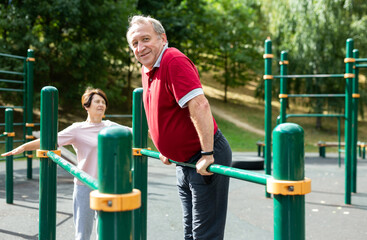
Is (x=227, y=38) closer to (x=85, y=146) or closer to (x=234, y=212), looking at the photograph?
(x=234, y=212)

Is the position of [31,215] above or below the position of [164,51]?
below

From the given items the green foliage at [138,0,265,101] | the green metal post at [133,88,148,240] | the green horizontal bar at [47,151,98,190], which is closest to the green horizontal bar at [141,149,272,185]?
the green horizontal bar at [47,151,98,190]

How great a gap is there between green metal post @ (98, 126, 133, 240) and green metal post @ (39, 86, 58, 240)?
1364 millimetres

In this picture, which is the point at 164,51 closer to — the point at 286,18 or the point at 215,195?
the point at 215,195

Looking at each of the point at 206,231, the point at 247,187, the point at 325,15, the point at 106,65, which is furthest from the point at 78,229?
the point at 325,15

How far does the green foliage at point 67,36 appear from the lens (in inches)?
632

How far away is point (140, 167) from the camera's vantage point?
2.68 m

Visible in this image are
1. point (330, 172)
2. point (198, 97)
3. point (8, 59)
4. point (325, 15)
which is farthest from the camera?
point (325, 15)

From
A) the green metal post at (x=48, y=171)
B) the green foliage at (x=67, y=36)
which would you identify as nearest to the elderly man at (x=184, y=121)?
the green metal post at (x=48, y=171)

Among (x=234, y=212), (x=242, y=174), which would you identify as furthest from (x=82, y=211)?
(x=234, y=212)

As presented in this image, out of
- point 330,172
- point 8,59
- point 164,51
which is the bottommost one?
point 330,172

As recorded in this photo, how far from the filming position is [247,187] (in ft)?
22.0

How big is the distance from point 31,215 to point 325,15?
1576 centimetres

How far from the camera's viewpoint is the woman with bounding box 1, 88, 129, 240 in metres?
2.94
